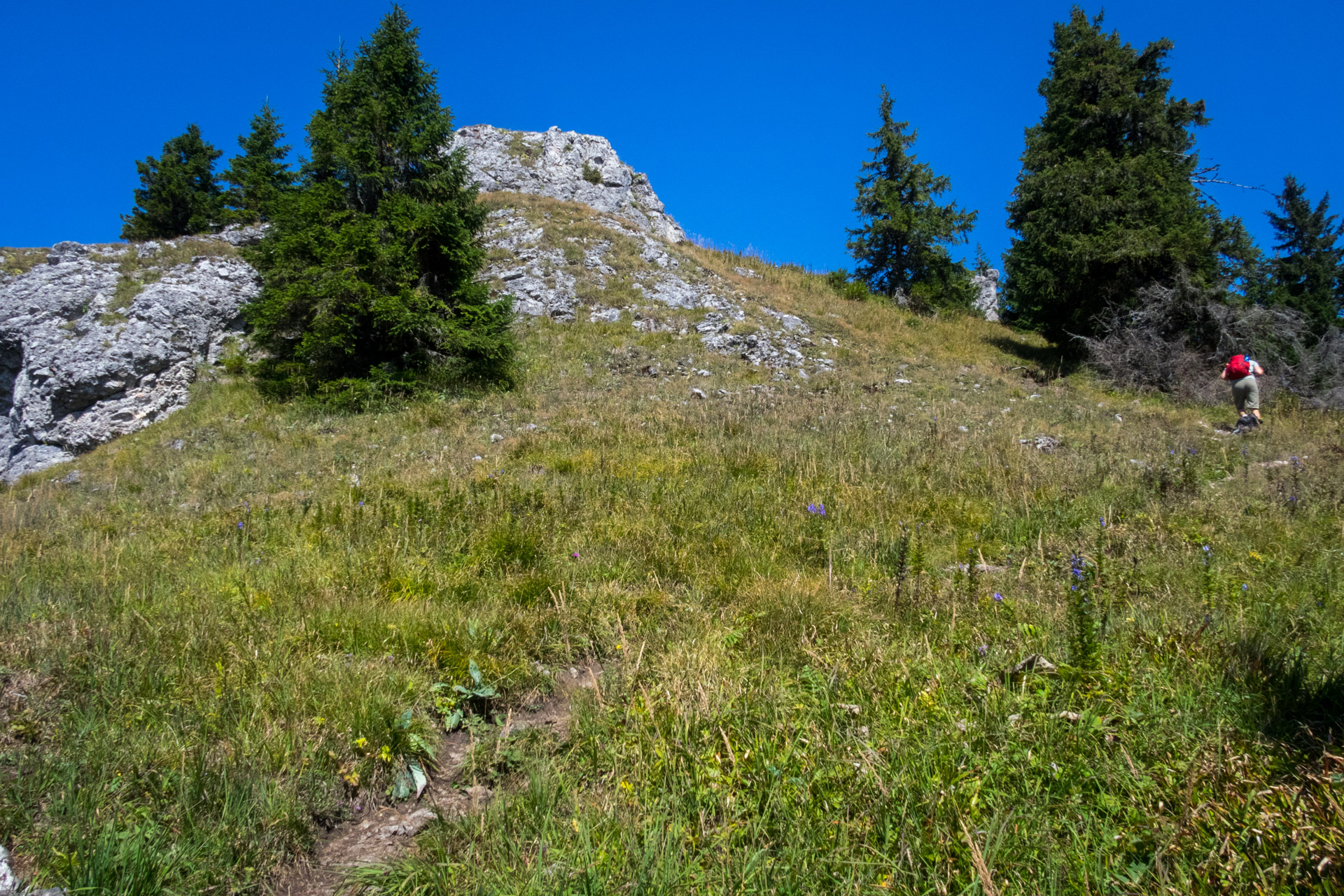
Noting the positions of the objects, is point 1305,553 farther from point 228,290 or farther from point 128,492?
point 228,290

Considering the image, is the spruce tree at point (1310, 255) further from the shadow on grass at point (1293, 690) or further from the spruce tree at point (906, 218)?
the shadow on grass at point (1293, 690)

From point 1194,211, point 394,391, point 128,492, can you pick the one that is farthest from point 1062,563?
point 1194,211

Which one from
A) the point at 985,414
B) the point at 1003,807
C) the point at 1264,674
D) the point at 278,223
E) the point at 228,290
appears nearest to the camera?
the point at 1003,807

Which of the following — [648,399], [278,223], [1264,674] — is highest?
[278,223]

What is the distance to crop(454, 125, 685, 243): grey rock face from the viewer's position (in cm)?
3531

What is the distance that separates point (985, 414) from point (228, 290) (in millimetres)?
19282

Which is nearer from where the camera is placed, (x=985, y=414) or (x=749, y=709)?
(x=749, y=709)

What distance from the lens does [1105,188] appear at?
19.7 metres

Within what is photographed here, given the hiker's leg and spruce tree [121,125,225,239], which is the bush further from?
spruce tree [121,125,225,239]

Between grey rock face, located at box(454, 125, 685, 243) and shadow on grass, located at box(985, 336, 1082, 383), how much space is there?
17509 millimetres

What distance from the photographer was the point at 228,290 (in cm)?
1708

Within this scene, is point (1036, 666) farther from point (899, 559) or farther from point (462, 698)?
point (462, 698)

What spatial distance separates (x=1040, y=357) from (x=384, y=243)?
2104cm

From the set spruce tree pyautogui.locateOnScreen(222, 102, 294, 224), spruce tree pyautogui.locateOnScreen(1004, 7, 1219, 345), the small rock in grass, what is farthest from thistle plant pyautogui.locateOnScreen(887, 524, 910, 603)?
spruce tree pyautogui.locateOnScreen(222, 102, 294, 224)
